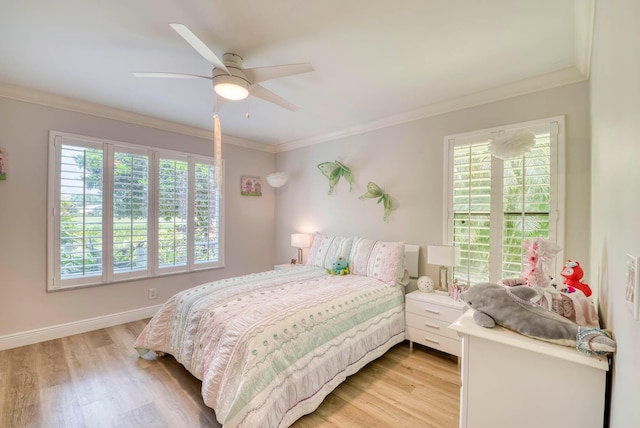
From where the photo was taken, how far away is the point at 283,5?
5.15 ft

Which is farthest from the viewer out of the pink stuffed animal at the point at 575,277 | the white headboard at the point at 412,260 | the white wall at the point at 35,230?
the white headboard at the point at 412,260

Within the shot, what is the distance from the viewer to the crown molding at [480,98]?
7.35ft

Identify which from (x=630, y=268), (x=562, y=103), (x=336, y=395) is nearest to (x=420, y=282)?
(x=336, y=395)

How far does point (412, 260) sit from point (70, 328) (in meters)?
3.75

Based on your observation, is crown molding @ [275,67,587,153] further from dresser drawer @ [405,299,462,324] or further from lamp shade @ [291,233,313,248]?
dresser drawer @ [405,299,462,324]

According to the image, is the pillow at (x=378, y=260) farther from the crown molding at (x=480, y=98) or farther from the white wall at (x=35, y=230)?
the white wall at (x=35, y=230)

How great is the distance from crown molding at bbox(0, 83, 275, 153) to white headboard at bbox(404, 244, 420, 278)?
301 centimetres

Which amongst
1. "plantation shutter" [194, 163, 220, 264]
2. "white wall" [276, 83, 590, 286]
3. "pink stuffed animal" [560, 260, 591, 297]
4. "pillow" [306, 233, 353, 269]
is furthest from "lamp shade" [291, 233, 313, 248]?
"pink stuffed animal" [560, 260, 591, 297]

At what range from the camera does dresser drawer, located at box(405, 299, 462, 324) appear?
2430 millimetres

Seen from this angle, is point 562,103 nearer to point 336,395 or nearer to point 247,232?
point 336,395

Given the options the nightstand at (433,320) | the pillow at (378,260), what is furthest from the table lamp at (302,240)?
the nightstand at (433,320)

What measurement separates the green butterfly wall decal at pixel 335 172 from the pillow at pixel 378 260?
0.91 m

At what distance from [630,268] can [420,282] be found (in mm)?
2263

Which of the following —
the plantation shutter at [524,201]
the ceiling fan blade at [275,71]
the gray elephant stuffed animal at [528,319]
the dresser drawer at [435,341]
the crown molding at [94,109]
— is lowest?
the dresser drawer at [435,341]
